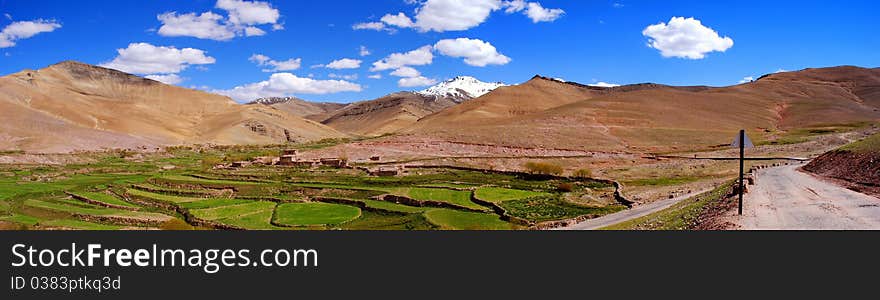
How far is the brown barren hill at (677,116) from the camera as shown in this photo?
98.1m

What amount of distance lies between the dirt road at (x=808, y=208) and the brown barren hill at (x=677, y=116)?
210ft

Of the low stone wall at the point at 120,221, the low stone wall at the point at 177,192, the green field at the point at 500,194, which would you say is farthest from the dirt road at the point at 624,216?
the low stone wall at the point at 177,192

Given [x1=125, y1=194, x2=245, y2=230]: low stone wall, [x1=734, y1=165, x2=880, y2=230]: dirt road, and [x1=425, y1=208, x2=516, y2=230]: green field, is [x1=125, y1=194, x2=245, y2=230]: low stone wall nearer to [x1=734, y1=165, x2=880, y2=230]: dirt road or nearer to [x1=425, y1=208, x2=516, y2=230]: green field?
[x1=425, y1=208, x2=516, y2=230]: green field

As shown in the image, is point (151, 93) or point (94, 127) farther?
point (151, 93)

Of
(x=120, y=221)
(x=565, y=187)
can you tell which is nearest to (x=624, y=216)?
(x=565, y=187)

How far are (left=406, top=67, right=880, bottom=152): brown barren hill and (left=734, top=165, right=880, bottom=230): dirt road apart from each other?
63.9m

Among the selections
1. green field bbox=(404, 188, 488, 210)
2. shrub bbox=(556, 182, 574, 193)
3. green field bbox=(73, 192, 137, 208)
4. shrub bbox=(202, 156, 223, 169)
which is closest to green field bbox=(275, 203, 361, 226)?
green field bbox=(404, 188, 488, 210)

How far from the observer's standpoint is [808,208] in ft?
69.1

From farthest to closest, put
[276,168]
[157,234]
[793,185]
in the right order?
[276,168] → [793,185] → [157,234]

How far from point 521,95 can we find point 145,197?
158 metres

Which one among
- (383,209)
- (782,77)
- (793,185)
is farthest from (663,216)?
(782,77)

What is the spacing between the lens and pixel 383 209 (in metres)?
36.2

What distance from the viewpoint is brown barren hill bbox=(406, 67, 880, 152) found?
3863 inches

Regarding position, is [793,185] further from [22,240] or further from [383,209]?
[22,240]
